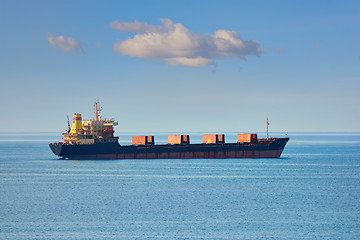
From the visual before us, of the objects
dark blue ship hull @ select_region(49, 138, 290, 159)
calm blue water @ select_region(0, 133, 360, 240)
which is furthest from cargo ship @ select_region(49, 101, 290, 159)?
calm blue water @ select_region(0, 133, 360, 240)

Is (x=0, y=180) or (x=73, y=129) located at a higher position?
(x=73, y=129)

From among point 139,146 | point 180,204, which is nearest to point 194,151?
point 139,146

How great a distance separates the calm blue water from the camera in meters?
47.0

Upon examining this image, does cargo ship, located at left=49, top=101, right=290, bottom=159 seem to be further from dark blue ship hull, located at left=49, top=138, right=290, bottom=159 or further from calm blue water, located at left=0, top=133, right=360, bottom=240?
calm blue water, located at left=0, top=133, right=360, bottom=240

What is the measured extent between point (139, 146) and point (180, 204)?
56.5 m

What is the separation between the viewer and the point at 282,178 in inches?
3430

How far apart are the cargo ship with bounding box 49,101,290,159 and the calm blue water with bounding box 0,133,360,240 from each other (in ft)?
34.0

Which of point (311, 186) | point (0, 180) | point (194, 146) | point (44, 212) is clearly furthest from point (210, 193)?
point (194, 146)

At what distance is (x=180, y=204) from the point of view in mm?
60375

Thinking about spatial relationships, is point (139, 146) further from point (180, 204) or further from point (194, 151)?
point (180, 204)

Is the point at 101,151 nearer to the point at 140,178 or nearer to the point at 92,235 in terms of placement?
the point at 140,178

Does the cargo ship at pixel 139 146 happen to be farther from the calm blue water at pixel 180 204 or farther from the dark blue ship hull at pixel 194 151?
the calm blue water at pixel 180 204

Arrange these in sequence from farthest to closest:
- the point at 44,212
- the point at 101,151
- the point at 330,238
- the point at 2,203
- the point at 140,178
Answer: the point at 101,151 → the point at 140,178 → the point at 2,203 → the point at 44,212 → the point at 330,238

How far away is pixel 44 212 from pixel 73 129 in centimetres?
5735
